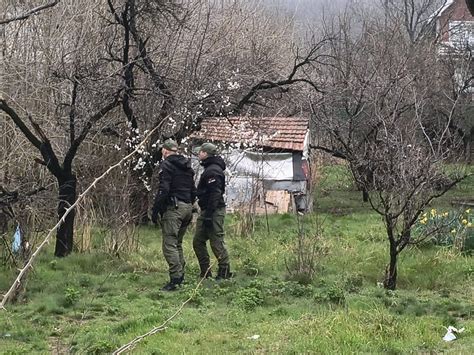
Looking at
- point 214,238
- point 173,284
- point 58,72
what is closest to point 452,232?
point 214,238

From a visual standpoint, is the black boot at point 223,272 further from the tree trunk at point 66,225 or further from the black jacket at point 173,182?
the tree trunk at point 66,225

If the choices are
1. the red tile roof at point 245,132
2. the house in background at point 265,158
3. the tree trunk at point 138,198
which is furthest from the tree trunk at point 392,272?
the red tile roof at point 245,132

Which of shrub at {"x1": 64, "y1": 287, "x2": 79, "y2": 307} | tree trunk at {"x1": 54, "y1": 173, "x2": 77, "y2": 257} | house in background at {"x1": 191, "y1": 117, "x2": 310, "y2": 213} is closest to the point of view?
shrub at {"x1": 64, "y1": 287, "x2": 79, "y2": 307}

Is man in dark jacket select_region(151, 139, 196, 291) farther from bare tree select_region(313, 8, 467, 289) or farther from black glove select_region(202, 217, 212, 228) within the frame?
A: bare tree select_region(313, 8, 467, 289)

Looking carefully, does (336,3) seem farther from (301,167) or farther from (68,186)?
(68,186)

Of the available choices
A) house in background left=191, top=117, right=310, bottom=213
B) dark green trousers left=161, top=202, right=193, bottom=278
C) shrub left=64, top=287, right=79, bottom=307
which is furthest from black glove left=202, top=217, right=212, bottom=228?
house in background left=191, top=117, right=310, bottom=213

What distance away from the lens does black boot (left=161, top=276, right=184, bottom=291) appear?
9016mm

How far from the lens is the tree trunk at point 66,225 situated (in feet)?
35.4

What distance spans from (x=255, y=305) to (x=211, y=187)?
2011mm

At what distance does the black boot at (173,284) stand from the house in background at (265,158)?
22.3 ft

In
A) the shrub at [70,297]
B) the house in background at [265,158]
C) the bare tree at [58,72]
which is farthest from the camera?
the house in background at [265,158]

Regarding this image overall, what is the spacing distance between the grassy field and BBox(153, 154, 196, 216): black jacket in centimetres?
114

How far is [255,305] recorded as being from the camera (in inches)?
316

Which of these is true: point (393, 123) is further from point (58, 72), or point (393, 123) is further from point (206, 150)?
point (58, 72)
